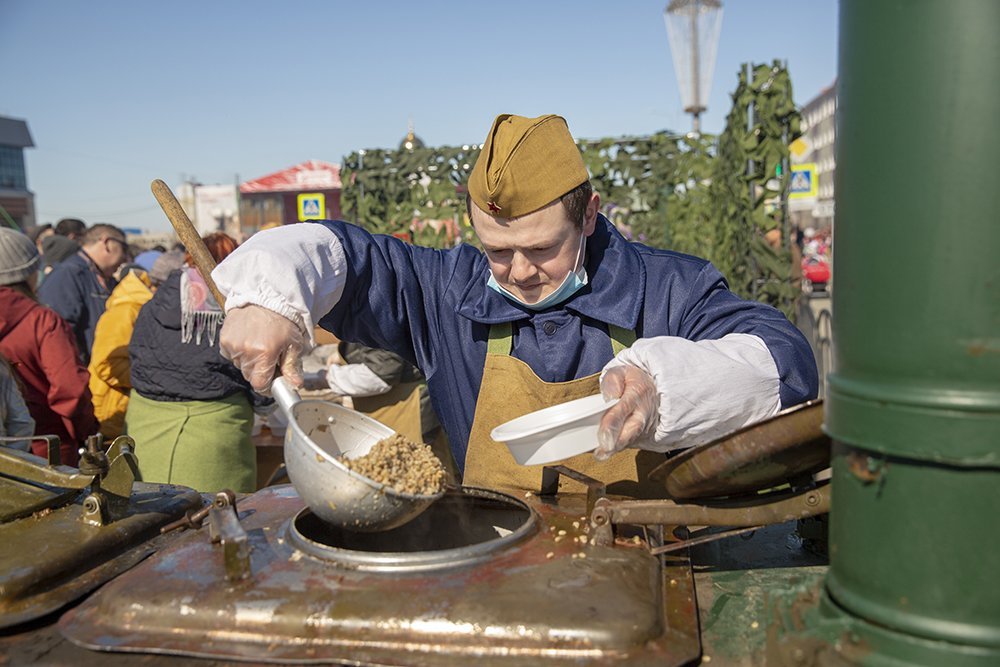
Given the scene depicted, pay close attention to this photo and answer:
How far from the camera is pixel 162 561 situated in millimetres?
1367

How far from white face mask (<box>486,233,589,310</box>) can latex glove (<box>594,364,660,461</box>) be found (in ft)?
2.09

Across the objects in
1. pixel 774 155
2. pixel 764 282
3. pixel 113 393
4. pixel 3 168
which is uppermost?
pixel 3 168

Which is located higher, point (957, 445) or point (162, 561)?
point (957, 445)

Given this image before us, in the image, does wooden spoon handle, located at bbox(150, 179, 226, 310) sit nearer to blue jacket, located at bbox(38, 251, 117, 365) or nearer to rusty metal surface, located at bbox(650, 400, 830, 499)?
rusty metal surface, located at bbox(650, 400, 830, 499)

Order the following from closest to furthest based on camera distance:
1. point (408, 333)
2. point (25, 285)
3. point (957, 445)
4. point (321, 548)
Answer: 1. point (957, 445)
2. point (321, 548)
3. point (408, 333)
4. point (25, 285)

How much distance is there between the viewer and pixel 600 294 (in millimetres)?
2078

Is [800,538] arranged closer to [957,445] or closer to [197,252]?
[957,445]

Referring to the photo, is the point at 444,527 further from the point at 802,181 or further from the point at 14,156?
the point at 14,156

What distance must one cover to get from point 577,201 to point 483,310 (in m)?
0.37

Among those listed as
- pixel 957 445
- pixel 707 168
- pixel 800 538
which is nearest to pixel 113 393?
pixel 800 538

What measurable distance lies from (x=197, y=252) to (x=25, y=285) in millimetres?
2702

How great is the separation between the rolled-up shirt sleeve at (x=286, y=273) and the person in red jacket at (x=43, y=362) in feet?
7.69

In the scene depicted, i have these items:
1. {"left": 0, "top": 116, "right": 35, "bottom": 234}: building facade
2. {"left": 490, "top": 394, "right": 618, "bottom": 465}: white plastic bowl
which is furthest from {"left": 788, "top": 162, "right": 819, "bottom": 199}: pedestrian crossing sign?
{"left": 0, "top": 116, "right": 35, "bottom": 234}: building facade

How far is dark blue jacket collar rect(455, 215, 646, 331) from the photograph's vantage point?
2059 millimetres
